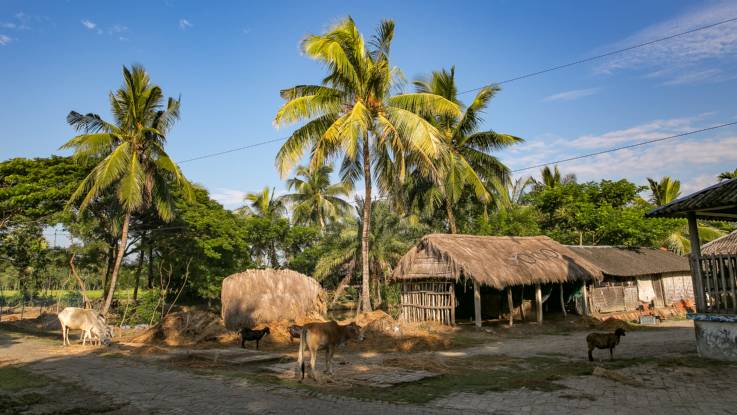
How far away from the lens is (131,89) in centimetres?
2064

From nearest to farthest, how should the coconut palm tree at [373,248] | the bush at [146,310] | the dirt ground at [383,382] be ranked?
the dirt ground at [383,382] < the bush at [146,310] < the coconut palm tree at [373,248]

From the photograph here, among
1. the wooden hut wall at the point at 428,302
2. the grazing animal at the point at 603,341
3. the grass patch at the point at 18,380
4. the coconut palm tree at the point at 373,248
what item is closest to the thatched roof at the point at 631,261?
the wooden hut wall at the point at 428,302

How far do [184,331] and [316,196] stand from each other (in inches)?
1032

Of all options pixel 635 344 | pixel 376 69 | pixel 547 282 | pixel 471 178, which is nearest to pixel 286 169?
pixel 376 69

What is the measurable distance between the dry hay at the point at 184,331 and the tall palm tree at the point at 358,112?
5.57 metres

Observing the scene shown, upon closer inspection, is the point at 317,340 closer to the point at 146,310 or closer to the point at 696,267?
the point at 696,267

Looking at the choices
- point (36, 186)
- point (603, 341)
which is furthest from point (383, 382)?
point (36, 186)

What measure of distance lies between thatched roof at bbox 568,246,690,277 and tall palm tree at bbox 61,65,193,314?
815 inches

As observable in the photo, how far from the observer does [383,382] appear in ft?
30.0

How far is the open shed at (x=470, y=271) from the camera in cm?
1980

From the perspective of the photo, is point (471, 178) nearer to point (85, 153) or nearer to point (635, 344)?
point (635, 344)

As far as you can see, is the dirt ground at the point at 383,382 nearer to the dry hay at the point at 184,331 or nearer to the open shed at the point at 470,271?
the dry hay at the point at 184,331

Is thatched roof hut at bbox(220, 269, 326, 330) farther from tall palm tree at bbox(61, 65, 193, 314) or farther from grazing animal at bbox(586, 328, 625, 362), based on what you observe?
grazing animal at bbox(586, 328, 625, 362)

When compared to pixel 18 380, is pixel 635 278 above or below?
above
